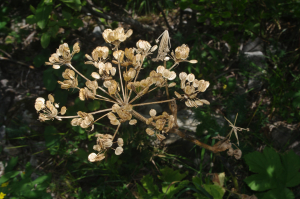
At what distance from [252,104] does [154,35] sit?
1.66m

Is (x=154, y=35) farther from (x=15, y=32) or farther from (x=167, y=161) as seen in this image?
(x=15, y=32)

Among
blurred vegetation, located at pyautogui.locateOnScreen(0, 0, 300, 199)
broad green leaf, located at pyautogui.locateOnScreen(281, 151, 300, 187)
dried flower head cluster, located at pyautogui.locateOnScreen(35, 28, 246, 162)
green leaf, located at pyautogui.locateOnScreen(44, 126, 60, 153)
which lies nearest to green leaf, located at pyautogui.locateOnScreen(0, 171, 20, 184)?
blurred vegetation, located at pyautogui.locateOnScreen(0, 0, 300, 199)

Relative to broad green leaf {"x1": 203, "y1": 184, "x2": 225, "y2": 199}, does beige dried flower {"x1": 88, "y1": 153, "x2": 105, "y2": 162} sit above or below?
above

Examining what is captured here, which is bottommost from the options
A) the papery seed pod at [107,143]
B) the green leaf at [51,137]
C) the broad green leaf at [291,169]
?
→ the green leaf at [51,137]

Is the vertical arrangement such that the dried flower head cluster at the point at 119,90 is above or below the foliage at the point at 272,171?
above

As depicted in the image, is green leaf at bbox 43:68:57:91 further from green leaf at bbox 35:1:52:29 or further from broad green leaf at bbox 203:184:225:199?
broad green leaf at bbox 203:184:225:199

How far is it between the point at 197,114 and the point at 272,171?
0.91 m

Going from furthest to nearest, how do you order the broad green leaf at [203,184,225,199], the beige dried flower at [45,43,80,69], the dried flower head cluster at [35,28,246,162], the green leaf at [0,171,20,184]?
the green leaf at [0,171,20,184] < the broad green leaf at [203,184,225,199] < the beige dried flower at [45,43,80,69] < the dried flower head cluster at [35,28,246,162]

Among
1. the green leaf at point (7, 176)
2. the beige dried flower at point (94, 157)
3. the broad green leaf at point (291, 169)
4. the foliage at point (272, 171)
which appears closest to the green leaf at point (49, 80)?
the green leaf at point (7, 176)

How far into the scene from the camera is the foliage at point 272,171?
6.57ft

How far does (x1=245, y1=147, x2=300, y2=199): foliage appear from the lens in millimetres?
2002

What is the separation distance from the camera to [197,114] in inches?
95.0

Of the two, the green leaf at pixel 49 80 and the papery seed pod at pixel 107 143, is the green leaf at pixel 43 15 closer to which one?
the green leaf at pixel 49 80

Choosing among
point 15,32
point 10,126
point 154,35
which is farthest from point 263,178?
point 15,32
